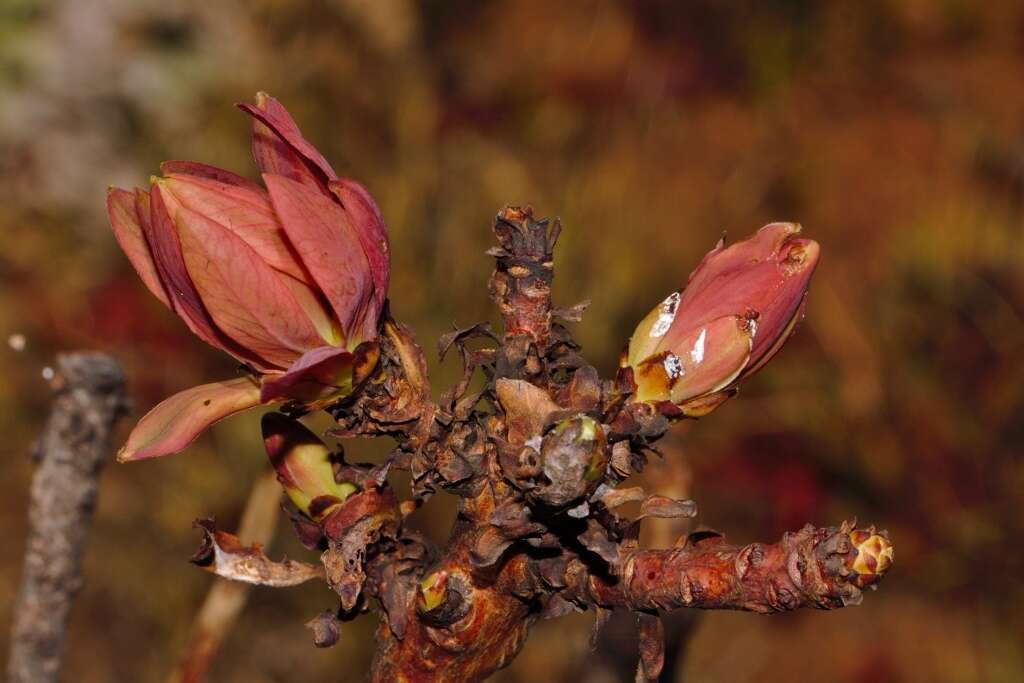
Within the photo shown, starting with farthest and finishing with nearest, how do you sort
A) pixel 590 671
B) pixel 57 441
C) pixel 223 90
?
1. pixel 223 90
2. pixel 590 671
3. pixel 57 441

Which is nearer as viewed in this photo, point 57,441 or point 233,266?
point 233,266

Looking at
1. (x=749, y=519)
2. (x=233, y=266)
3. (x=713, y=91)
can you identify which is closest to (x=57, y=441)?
(x=233, y=266)

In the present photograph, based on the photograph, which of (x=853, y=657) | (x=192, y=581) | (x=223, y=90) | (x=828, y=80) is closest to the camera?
(x=192, y=581)

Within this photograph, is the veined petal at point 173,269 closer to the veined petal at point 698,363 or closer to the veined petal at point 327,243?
the veined petal at point 327,243

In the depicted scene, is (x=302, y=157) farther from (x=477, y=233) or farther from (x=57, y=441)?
(x=477, y=233)

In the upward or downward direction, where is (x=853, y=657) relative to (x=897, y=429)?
downward

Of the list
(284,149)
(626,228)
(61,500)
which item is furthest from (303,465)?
(626,228)

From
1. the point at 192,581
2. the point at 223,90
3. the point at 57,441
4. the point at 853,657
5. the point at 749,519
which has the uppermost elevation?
the point at 57,441
